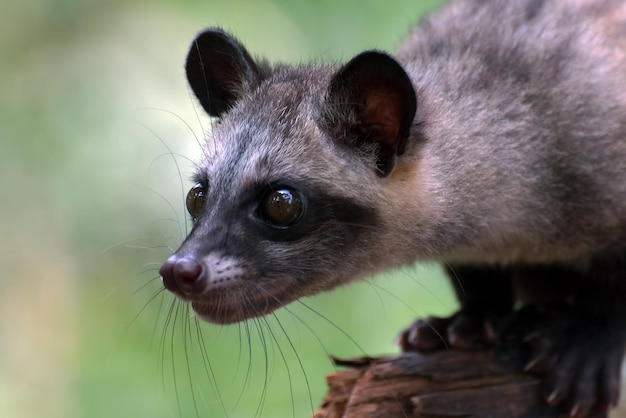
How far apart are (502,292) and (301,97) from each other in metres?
1.72

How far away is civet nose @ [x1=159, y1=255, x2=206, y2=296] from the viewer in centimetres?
273

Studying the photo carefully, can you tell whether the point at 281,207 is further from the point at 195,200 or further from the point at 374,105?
the point at 374,105

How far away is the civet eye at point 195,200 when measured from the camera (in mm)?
3242

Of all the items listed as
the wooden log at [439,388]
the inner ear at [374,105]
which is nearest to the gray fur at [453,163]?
the inner ear at [374,105]

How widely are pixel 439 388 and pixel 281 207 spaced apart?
1.17 meters

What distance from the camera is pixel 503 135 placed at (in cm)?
362

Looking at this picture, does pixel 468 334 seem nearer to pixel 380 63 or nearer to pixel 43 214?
pixel 380 63

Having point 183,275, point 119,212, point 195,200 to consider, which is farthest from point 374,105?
point 119,212

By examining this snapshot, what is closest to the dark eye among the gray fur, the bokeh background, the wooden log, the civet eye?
the gray fur

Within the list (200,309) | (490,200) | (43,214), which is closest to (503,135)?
(490,200)

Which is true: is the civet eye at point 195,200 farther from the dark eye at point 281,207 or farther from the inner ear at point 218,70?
the inner ear at point 218,70

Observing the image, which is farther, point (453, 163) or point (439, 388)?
point (439, 388)

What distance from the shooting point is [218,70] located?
3.70 metres

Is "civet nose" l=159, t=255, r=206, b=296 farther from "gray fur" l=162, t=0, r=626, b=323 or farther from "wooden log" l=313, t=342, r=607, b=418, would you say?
"wooden log" l=313, t=342, r=607, b=418
